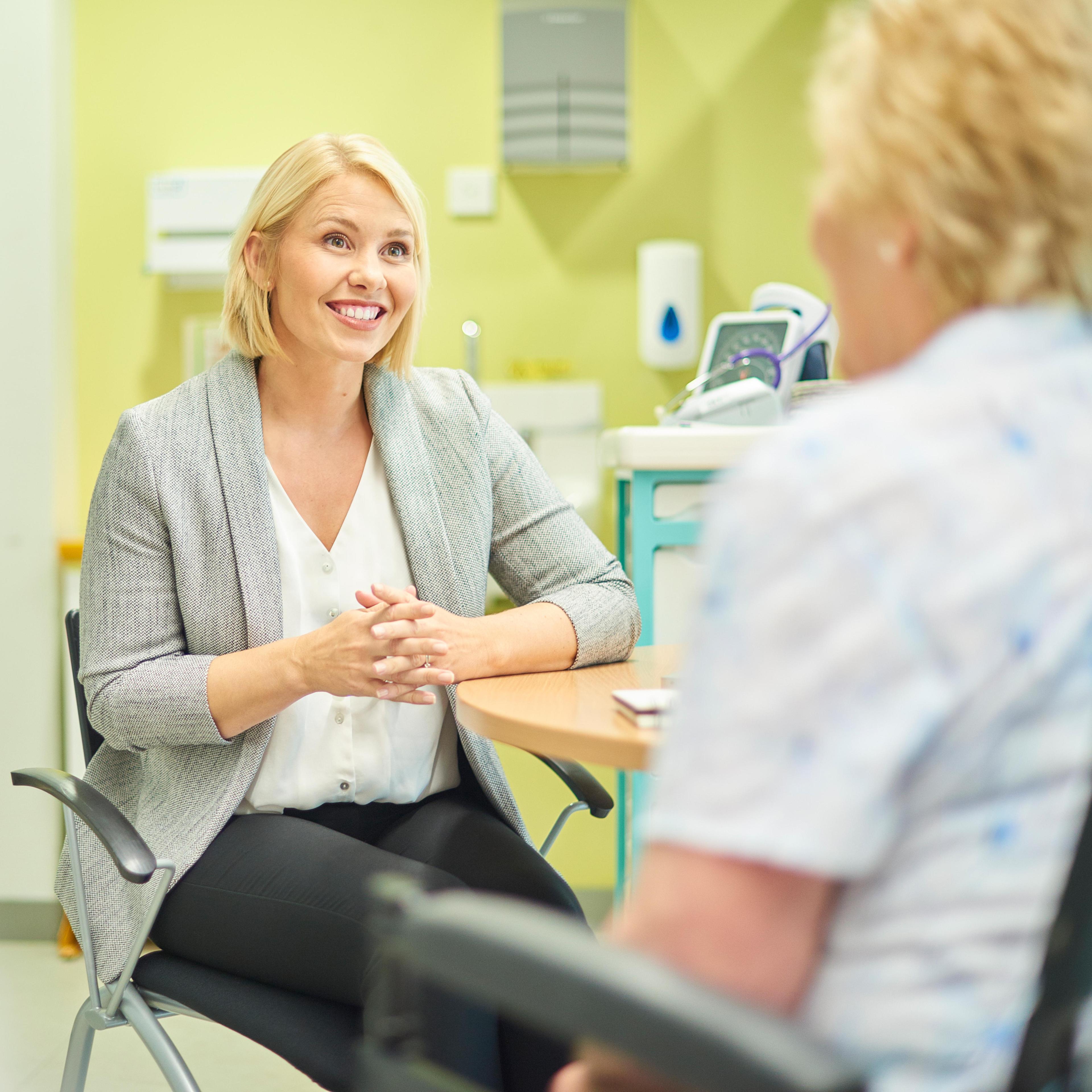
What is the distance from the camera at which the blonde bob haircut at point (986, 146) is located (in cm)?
57

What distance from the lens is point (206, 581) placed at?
4.68 ft

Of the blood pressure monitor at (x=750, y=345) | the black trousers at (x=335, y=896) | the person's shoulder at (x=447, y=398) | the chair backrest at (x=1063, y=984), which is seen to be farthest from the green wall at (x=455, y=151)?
the chair backrest at (x=1063, y=984)

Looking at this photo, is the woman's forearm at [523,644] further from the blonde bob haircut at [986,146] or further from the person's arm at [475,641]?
the blonde bob haircut at [986,146]

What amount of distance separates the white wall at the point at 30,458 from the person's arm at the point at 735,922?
2.41 metres

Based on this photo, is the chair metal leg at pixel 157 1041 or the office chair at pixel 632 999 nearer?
the office chair at pixel 632 999

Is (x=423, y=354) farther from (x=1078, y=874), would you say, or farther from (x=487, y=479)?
(x=1078, y=874)

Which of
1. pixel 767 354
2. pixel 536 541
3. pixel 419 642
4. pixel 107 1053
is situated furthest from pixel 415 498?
pixel 107 1053

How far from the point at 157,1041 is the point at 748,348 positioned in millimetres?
1662

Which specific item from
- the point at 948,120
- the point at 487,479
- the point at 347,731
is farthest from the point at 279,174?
the point at 948,120

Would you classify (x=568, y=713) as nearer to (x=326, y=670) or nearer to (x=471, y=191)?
(x=326, y=670)

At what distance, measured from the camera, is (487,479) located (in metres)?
1.60

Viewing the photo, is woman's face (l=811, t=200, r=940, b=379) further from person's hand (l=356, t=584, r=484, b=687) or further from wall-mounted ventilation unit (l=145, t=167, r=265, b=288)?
wall-mounted ventilation unit (l=145, t=167, r=265, b=288)

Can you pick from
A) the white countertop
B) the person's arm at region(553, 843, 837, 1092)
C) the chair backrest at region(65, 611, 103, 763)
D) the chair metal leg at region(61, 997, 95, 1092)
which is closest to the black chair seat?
the chair metal leg at region(61, 997, 95, 1092)

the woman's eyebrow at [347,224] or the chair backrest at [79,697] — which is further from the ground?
the woman's eyebrow at [347,224]
